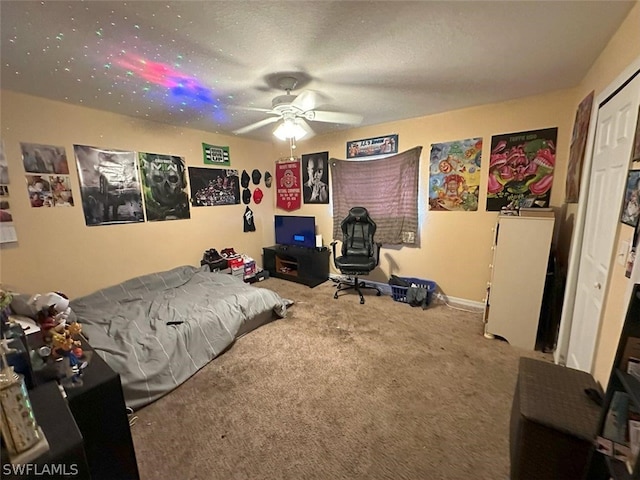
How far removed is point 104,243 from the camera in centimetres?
291

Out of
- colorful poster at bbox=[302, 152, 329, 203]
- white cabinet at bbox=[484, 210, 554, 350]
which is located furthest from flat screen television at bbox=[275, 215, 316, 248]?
white cabinet at bbox=[484, 210, 554, 350]

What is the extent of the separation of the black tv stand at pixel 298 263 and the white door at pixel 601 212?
2929 millimetres

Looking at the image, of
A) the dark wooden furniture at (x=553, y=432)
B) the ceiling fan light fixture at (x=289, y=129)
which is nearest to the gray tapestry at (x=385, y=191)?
the ceiling fan light fixture at (x=289, y=129)

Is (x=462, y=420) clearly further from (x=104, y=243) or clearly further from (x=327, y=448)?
(x=104, y=243)

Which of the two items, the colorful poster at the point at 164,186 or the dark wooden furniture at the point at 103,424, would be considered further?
the colorful poster at the point at 164,186

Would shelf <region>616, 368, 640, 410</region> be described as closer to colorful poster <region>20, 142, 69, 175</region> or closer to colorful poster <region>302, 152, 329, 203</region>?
colorful poster <region>302, 152, 329, 203</region>

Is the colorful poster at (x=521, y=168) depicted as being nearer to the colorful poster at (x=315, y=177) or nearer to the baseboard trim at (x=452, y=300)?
the baseboard trim at (x=452, y=300)

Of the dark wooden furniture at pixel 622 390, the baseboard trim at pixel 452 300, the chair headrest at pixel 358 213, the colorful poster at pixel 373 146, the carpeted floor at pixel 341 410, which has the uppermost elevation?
the colorful poster at pixel 373 146

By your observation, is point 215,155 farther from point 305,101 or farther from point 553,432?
point 553,432

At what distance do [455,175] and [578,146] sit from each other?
1.12 metres

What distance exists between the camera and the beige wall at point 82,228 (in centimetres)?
236

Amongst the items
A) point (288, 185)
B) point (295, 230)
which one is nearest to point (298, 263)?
point (295, 230)

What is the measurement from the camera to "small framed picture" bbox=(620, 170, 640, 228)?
4.07 feet

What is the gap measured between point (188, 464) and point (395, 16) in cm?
264
